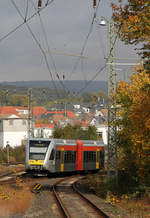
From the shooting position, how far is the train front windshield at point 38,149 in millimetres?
29966

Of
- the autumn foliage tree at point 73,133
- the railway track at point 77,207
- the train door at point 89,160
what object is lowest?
the railway track at point 77,207

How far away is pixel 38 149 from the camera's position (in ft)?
99.2

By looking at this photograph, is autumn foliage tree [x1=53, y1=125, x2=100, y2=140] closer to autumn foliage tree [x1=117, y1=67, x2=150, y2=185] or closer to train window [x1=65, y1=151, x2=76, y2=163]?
train window [x1=65, y1=151, x2=76, y2=163]

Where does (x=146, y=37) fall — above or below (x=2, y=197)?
above

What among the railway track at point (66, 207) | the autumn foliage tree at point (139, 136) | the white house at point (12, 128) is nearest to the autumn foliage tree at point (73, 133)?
the white house at point (12, 128)

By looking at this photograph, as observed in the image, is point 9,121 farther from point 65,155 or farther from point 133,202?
point 133,202

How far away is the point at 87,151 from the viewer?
3572 centimetres

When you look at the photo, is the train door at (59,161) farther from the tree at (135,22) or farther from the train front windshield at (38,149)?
the tree at (135,22)

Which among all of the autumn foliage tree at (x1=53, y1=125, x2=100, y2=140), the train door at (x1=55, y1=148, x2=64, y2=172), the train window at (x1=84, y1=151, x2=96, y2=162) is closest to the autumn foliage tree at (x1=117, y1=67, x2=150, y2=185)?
the train door at (x1=55, y1=148, x2=64, y2=172)

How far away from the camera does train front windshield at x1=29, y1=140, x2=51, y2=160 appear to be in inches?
1180

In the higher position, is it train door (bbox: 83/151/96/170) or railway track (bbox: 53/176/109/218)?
train door (bbox: 83/151/96/170)

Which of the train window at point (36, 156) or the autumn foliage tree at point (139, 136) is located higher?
the autumn foliage tree at point (139, 136)

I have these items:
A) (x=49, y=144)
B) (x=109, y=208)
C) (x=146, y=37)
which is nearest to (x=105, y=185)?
(x=109, y=208)

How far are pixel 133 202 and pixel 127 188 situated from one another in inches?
142
